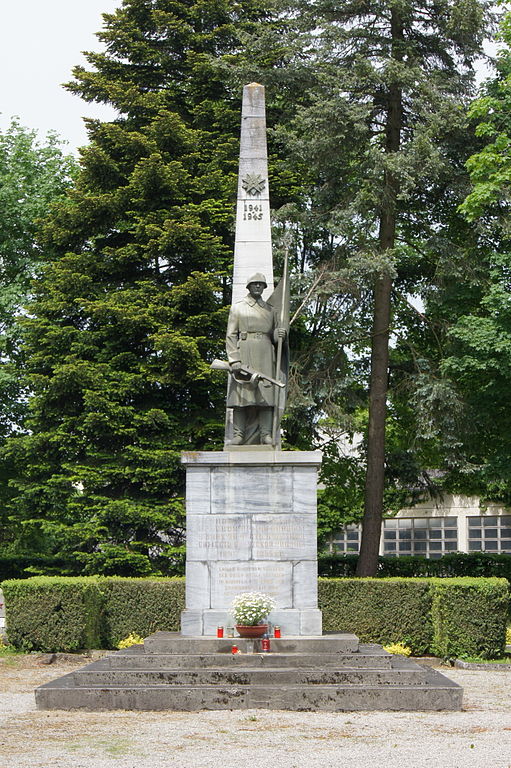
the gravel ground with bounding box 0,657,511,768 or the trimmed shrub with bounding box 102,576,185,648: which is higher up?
the trimmed shrub with bounding box 102,576,185,648

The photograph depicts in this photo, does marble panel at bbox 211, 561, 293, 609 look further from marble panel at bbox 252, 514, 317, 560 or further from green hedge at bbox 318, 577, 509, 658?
green hedge at bbox 318, 577, 509, 658

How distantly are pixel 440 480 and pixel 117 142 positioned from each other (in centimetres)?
1171

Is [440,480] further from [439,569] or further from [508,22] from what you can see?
[508,22]

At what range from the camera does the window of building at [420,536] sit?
110ft

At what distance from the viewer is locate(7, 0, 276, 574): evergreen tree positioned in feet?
72.1

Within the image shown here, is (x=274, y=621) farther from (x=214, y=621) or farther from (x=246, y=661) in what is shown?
(x=246, y=661)

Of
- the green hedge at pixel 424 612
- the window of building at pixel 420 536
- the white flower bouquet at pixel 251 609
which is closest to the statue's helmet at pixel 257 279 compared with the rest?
the white flower bouquet at pixel 251 609

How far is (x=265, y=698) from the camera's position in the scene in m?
11.0

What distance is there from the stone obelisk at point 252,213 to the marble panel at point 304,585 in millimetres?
3710

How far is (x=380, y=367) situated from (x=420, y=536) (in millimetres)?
12525

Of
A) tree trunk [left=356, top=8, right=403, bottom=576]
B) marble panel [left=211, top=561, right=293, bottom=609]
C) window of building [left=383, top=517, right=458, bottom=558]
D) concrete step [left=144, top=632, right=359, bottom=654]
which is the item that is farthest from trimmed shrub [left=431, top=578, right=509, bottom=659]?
window of building [left=383, top=517, right=458, bottom=558]

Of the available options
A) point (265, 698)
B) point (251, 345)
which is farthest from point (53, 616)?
point (265, 698)

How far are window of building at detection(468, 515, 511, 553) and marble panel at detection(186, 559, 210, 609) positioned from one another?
2073cm

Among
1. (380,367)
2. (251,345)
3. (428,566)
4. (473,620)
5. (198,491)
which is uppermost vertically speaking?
(380,367)
